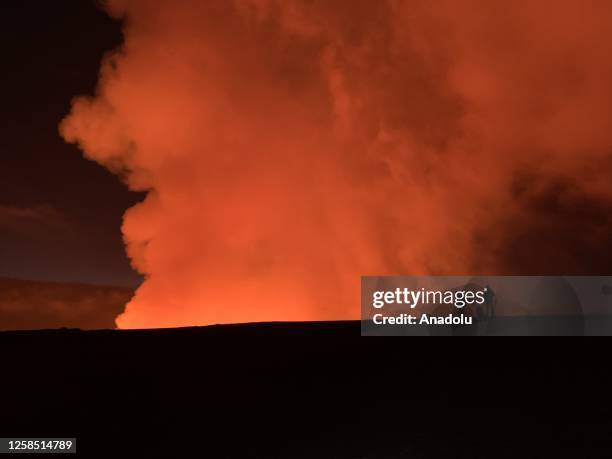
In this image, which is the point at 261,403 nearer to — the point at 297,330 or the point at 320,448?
the point at 320,448

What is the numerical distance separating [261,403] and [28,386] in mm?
2935

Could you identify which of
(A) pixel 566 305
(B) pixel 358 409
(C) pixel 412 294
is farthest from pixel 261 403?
(A) pixel 566 305

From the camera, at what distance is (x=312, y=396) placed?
6.34 m

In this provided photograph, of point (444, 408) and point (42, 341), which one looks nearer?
point (444, 408)

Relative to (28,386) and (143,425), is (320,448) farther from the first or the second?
(28,386)

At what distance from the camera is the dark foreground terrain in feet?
16.4

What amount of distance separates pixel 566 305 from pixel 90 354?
912cm

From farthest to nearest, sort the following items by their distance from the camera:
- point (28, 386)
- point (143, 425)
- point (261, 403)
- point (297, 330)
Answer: point (297, 330) < point (28, 386) < point (261, 403) < point (143, 425)

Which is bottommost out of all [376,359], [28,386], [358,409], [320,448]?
[320,448]

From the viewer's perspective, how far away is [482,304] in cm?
1049

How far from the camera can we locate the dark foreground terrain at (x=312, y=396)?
500cm

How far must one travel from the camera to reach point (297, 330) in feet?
33.6

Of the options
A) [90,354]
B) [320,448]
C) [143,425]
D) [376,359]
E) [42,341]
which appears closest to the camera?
[320,448]

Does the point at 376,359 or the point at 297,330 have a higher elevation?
the point at 297,330
